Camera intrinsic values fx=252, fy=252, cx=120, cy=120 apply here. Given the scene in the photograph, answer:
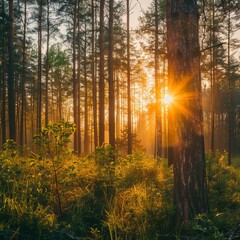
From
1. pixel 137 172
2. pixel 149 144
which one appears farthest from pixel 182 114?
pixel 149 144

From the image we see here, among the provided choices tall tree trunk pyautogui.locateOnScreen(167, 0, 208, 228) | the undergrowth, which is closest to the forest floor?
the undergrowth

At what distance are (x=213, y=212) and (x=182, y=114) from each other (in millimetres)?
1869

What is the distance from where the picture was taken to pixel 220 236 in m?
2.96

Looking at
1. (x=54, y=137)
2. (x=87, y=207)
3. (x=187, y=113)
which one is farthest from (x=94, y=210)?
(x=187, y=113)

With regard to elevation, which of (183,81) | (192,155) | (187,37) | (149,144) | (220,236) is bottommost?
(149,144)

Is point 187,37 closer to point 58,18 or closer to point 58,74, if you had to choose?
point 58,18

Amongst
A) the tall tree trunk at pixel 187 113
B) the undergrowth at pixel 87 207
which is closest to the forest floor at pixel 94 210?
the undergrowth at pixel 87 207

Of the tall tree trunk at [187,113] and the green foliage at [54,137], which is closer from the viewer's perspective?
the tall tree trunk at [187,113]

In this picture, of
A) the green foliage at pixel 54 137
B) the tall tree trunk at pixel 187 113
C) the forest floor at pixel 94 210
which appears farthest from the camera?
the green foliage at pixel 54 137

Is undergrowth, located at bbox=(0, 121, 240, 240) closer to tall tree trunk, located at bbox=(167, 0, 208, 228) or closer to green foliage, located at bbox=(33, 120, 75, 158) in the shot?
green foliage, located at bbox=(33, 120, 75, 158)

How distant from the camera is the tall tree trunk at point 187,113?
4.36 m

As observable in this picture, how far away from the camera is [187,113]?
14.8 feet

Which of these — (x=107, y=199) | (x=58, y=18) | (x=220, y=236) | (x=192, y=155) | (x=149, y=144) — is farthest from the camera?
(x=149, y=144)

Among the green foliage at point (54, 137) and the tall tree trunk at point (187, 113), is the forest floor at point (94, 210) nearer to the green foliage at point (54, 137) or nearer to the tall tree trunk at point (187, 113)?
the green foliage at point (54, 137)
